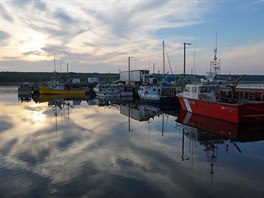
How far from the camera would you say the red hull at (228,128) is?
19936mm

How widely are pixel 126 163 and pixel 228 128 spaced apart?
11616mm

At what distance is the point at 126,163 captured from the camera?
13961 mm

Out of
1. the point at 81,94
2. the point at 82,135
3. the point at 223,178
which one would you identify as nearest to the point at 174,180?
the point at 223,178

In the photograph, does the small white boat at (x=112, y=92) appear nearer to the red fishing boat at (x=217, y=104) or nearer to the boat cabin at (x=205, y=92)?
the red fishing boat at (x=217, y=104)

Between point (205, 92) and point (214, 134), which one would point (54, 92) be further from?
point (214, 134)

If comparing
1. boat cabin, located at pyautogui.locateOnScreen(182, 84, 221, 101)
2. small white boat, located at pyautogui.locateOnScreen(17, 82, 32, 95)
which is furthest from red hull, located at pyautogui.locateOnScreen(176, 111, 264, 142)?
small white boat, located at pyautogui.locateOnScreen(17, 82, 32, 95)

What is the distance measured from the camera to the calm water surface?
10.6 m

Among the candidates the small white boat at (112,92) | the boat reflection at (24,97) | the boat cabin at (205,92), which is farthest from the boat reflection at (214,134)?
the boat reflection at (24,97)

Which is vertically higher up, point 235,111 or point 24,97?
point 235,111

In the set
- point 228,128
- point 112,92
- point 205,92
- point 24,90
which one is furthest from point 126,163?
point 24,90

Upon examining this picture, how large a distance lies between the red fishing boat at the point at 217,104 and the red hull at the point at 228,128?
0.58m

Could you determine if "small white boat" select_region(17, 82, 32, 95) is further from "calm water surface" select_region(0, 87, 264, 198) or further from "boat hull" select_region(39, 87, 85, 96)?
"calm water surface" select_region(0, 87, 264, 198)

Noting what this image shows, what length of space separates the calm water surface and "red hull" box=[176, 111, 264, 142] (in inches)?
30.1

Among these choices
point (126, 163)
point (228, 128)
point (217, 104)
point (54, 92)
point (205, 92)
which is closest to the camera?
point (126, 163)
